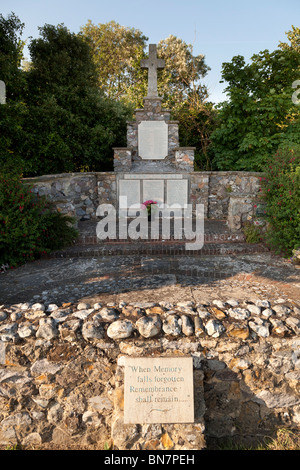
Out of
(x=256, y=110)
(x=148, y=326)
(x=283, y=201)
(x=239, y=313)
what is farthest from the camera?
(x=256, y=110)

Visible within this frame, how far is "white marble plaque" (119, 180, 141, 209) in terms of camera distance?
885cm

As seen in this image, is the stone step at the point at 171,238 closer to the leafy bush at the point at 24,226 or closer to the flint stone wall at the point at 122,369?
the leafy bush at the point at 24,226

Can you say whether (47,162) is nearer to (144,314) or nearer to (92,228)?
(92,228)

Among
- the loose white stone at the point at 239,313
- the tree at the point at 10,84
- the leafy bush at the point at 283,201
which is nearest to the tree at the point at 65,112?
the tree at the point at 10,84

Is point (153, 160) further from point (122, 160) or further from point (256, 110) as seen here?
point (256, 110)

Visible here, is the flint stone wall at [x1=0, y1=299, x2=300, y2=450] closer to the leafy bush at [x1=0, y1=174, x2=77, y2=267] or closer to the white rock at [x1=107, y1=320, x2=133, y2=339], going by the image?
the white rock at [x1=107, y1=320, x2=133, y2=339]

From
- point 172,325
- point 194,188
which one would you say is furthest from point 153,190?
point 172,325

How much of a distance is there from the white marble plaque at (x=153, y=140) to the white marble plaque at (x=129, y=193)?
118 centimetres

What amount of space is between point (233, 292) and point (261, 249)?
2358 millimetres

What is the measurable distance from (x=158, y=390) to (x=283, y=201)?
13.7 feet

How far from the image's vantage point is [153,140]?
9.68 m

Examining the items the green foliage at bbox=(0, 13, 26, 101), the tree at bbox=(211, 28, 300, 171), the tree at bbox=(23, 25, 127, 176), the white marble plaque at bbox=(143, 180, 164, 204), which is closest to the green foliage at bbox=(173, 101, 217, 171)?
the tree at bbox=(211, 28, 300, 171)

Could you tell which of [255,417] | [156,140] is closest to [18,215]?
[255,417]

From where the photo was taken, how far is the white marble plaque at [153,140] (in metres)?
9.61
